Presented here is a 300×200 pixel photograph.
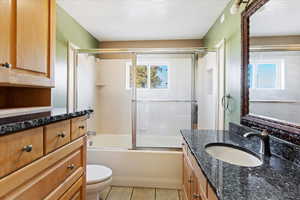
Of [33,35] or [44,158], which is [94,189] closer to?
[44,158]

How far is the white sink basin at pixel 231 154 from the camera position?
4.04 feet

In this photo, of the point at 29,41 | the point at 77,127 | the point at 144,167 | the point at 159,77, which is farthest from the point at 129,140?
the point at 29,41

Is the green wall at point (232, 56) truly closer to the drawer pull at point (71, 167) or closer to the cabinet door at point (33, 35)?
the drawer pull at point (71, 167)

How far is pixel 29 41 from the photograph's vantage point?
1.21m

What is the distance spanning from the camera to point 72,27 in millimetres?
2578

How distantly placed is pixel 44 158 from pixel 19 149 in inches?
7.6

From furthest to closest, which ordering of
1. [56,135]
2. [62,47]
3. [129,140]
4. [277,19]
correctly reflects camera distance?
[129,140] < [62,47] < [277,19] < [56,135]

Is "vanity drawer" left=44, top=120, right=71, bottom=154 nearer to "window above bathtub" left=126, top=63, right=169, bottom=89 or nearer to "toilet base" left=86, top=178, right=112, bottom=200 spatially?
"toilet base" left=86, top=178, right=112, bottom=200

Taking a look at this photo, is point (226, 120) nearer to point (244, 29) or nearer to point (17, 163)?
point (244, 29)

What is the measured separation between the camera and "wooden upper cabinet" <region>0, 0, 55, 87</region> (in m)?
1.07

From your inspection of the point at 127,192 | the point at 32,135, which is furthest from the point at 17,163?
the point at 127,192

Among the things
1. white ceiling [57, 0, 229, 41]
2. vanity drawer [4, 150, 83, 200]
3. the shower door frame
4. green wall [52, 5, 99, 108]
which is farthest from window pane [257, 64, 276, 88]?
green wall [52, 5, 99, 108]

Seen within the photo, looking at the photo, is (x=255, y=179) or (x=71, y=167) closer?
(x=255, y=179)

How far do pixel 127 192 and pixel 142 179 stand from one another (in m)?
0.25
